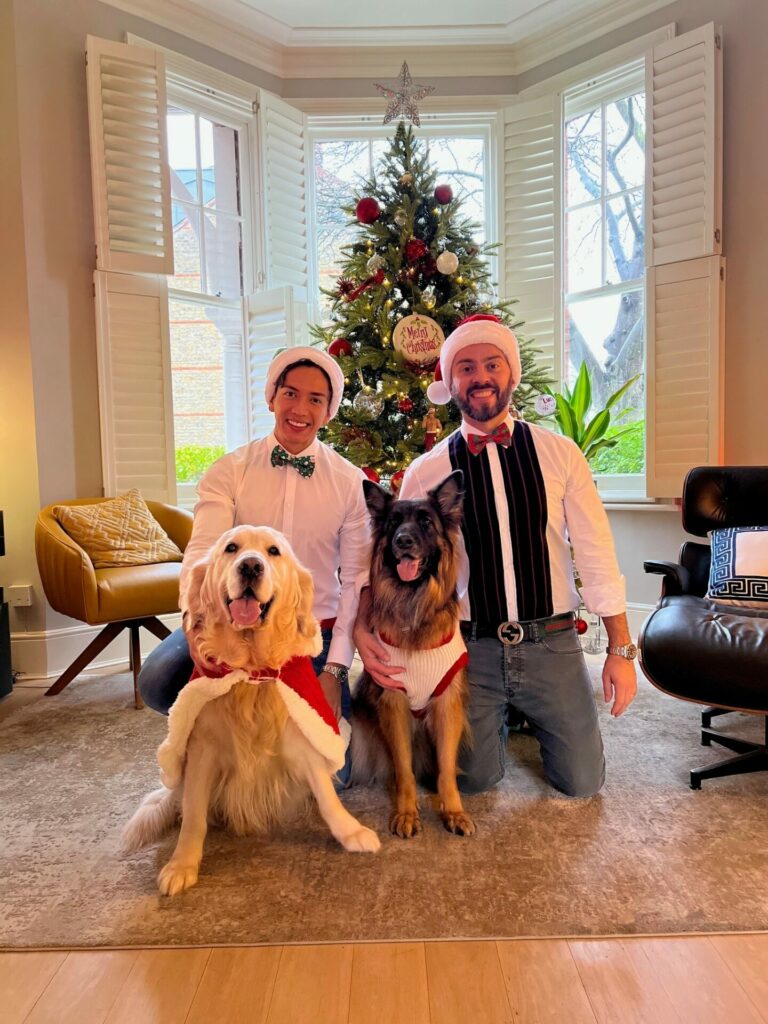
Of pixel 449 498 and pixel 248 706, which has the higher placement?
pixel 449 498

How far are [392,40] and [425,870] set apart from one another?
16.2 ft

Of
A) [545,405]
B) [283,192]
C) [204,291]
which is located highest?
[283,192]

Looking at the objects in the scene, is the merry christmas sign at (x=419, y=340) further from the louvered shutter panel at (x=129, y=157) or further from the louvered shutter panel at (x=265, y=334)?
the louvered shutter panel at (x=129, y=157)

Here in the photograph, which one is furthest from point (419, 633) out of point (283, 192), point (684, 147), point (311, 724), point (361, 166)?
point (361, 166)

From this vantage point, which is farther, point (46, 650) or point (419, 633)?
point (46, 650)

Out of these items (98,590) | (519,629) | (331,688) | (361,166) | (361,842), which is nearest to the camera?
(361,842)

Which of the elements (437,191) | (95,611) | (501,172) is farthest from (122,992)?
(501,172)

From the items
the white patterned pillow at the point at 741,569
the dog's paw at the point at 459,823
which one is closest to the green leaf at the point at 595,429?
the white patterned pillow at the point at 741,569

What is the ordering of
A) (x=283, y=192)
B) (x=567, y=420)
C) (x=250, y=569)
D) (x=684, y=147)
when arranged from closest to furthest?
1. (x=250, y=569)
2. (x=684, y=147)
3. (x=567, y=420)
4. (x=283, y=192)

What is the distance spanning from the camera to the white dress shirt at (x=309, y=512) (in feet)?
6.93

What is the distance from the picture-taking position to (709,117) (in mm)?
3764

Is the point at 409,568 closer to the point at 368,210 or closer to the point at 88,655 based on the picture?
the point at 88,655

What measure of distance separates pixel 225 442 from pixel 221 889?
11.3ft

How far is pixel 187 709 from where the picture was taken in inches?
67.8
